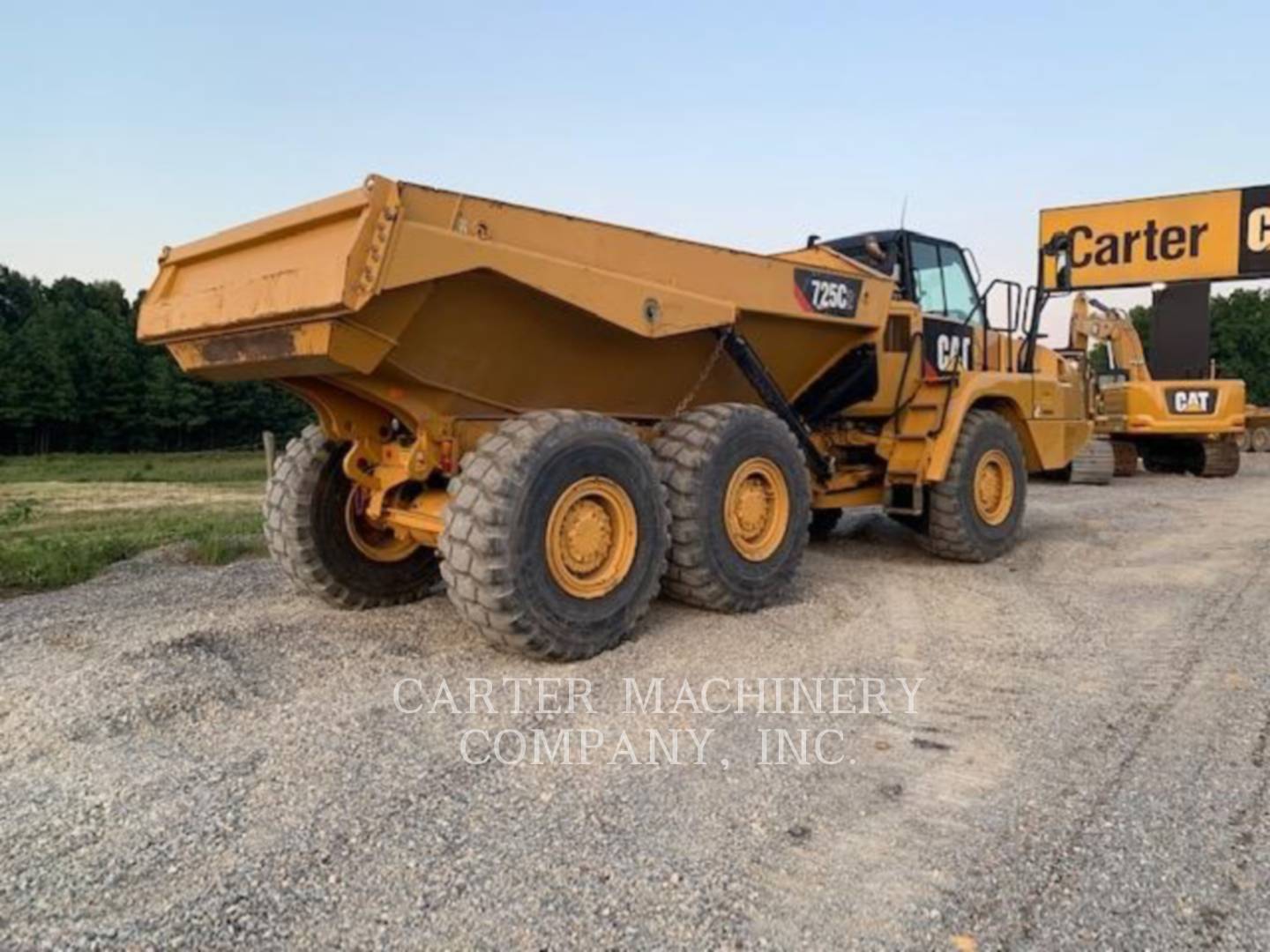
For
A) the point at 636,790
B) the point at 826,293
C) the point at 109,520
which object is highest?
the point at 826,293

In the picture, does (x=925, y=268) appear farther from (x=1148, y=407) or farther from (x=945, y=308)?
(x=1148, y=407)

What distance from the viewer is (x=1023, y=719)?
3.98 metres

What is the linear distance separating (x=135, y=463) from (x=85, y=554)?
38426 mm

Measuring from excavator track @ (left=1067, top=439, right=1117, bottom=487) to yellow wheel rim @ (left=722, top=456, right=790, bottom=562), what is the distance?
36.7 ft

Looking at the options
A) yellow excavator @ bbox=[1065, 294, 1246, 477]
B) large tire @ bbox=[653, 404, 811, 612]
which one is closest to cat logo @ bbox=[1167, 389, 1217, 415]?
yellow excavator @ bbox=[1065, 294, 1246, 477]

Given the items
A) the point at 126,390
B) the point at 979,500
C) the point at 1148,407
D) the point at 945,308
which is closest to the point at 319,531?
the point at 979,500

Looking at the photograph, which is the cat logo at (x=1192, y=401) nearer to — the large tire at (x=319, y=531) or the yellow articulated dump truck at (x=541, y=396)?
the yellow articulated dump truck at (x=541, y=396)

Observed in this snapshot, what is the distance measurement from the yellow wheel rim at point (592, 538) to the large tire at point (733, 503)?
480 millimetres

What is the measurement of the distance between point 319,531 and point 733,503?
2.50m

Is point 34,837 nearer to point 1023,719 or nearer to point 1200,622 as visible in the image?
point 1023,719

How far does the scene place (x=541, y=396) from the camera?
215 inches

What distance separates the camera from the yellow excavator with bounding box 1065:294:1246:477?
16.4 metres

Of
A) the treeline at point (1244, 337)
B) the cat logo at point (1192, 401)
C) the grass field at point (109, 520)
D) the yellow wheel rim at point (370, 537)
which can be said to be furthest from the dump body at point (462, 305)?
the treeline at point (1244, 337)

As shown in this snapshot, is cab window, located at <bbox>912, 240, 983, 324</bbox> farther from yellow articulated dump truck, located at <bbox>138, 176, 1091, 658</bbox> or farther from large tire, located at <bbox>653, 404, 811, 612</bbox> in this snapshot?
large tire, located at <bbox>653, 404, 811, 612</bbox>
